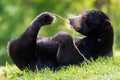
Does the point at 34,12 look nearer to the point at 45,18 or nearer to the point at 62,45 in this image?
the point at 45,18

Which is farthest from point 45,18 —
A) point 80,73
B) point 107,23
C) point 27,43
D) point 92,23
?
point 80,73

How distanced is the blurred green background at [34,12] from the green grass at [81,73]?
28.4 ft

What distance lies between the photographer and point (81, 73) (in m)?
6.56

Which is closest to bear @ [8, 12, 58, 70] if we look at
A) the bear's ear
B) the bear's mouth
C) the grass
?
the grass

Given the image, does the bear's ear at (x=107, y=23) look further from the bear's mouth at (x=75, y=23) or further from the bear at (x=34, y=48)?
the bear at (x=34, y=48)

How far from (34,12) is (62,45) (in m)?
10.0

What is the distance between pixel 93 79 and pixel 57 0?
1210 cm

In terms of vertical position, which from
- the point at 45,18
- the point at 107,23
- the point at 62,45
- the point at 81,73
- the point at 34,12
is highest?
the point at 34,12

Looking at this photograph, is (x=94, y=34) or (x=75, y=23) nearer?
(x=75, y=23)

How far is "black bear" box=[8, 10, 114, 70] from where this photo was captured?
7.12m

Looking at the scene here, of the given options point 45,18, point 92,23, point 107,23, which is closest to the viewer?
point 45,18

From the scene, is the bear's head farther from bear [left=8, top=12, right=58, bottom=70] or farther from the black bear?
bear [left=8, top=12, right=58, bottom=70]

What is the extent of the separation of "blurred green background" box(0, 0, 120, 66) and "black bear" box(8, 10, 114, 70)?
8433 millimetres

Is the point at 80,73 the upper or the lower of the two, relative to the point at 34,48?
lower
